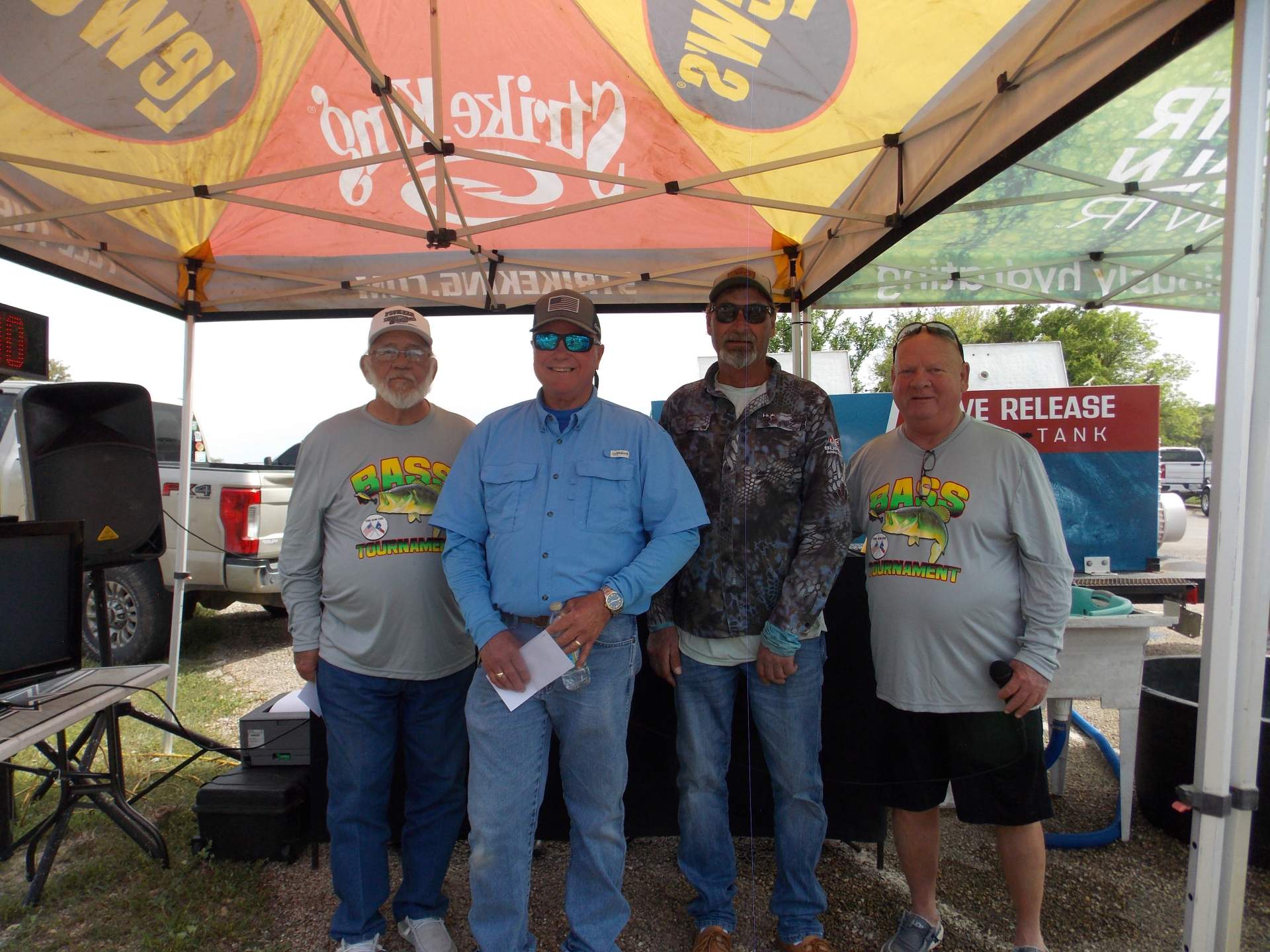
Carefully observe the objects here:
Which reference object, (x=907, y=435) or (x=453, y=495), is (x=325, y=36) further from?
(x=907, y=435)

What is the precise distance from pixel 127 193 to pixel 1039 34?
4.11 m

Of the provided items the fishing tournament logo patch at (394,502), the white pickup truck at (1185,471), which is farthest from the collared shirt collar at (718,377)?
the white pickup truck at (1185,471)

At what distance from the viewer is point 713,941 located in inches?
89.4

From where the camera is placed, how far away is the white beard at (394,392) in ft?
7.66

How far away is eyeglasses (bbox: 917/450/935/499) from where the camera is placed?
221 centimetres

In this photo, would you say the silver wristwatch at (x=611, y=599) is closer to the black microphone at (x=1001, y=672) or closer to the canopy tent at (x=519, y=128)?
the black microphone at (x=1001, y=672)

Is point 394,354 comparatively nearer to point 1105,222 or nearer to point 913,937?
point 913,937

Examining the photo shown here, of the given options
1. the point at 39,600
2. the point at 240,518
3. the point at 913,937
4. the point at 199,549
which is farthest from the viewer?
the point at 199,549

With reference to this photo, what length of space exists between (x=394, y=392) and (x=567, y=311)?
0.70 m

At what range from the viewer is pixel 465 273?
4609mm

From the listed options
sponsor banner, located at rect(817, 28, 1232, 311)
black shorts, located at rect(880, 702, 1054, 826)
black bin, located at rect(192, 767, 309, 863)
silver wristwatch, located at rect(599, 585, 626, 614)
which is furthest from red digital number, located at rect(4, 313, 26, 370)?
sponsor banner, located at rect(817, 28, 1232, 311)

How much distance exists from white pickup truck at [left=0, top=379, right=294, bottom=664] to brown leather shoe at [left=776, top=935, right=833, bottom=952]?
471 cm

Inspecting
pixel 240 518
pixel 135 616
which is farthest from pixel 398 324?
pixel 135 616

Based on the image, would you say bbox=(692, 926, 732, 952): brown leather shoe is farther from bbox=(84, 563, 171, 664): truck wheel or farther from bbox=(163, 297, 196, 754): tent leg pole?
bbox=(84, 563, 171, 664): truck wheel
